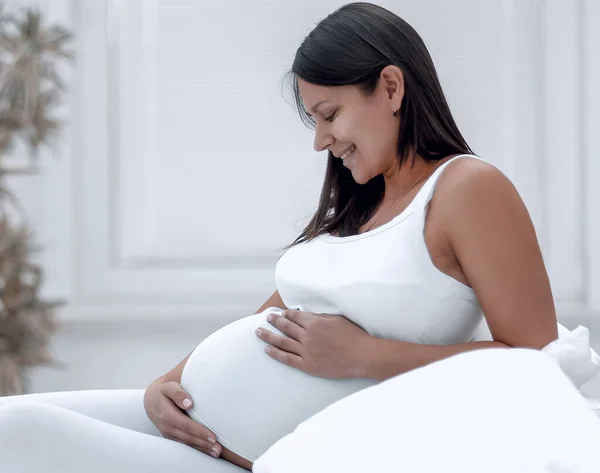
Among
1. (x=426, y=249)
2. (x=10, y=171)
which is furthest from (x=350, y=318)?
(x=10, y=171)

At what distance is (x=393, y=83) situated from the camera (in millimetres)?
1251

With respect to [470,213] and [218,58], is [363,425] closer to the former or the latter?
[470,213]

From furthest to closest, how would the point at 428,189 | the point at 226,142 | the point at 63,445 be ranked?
1. the point at 226,142
2. the point at 428,189
3. the point at 63,445

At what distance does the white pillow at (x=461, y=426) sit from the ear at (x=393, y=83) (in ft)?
1.93

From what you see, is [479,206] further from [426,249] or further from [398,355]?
[398,355]

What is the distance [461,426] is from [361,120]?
28.0 inches

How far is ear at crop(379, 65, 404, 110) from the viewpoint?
124 centimetres

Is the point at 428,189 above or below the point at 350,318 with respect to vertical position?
above

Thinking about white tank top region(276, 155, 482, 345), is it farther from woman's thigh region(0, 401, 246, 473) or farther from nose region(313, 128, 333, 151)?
woman's thigh region(0, 401, 246, 473)

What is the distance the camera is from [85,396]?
4.20 ft

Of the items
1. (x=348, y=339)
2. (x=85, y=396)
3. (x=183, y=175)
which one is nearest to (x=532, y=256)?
(x=348, y=339)

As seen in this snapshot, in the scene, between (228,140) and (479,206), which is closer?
(479,206)

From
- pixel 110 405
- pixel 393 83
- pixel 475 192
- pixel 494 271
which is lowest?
pixel 110 405

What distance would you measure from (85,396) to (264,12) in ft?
5.04
